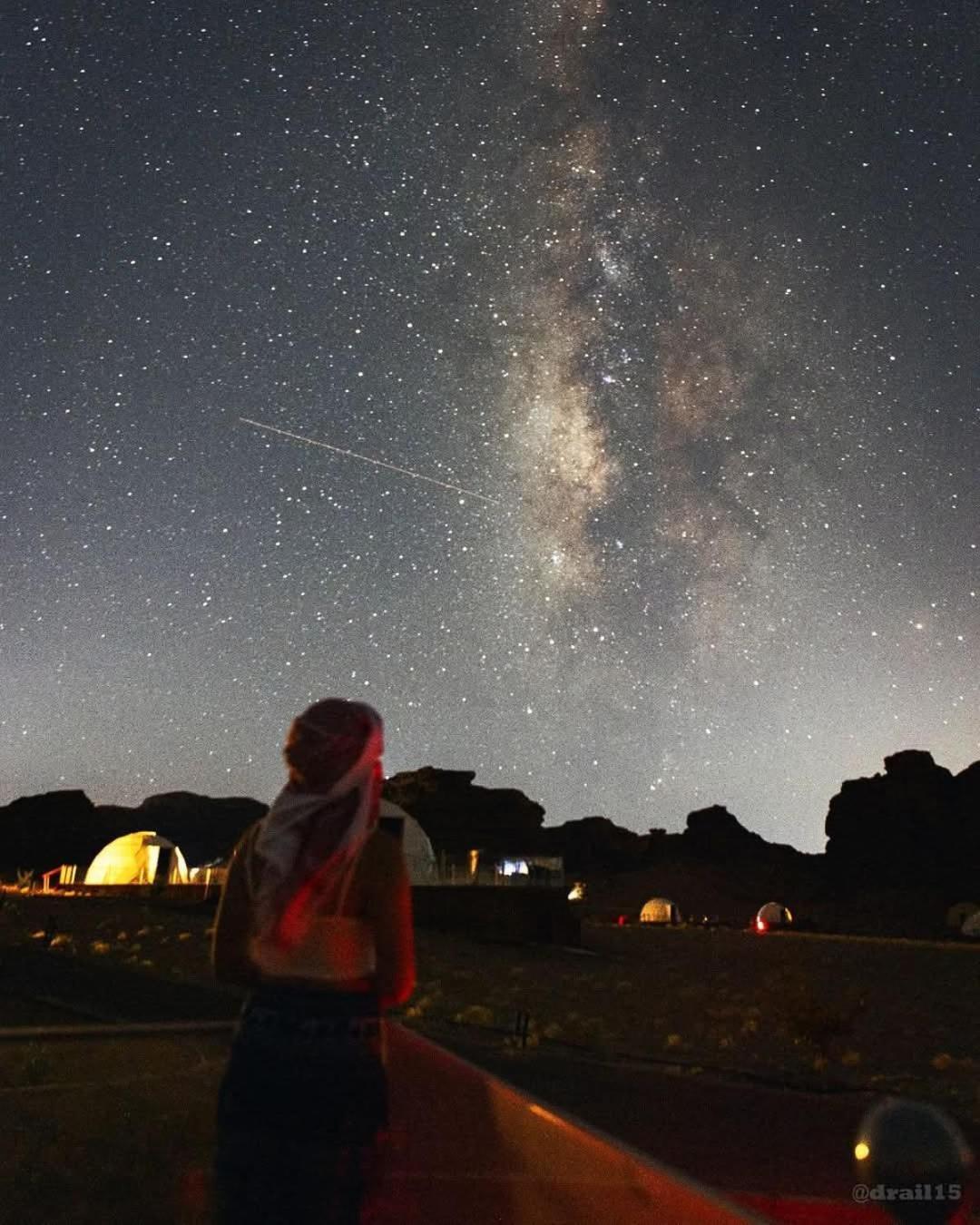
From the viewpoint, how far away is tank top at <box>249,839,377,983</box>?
233cm

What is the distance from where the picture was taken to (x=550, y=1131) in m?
3.13

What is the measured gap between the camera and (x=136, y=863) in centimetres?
4144

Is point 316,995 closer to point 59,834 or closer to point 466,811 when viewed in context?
point 466,811

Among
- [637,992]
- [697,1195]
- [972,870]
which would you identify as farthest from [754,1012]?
[972,870]

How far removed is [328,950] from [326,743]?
1.21ft

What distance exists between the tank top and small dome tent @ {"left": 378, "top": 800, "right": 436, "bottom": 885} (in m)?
31.9

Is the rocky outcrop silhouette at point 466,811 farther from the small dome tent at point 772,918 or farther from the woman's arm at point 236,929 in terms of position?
the woman's arm at point 236,929

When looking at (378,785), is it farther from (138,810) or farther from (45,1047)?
(138,810)

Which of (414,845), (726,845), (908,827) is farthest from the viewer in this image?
(726,845)

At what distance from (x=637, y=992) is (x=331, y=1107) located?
2004 cm

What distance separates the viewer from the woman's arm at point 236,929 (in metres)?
2.42

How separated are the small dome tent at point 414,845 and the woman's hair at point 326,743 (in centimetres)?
3193

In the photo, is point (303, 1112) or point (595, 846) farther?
point (595, 846)

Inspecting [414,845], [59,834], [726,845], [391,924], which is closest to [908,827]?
[726,845]
